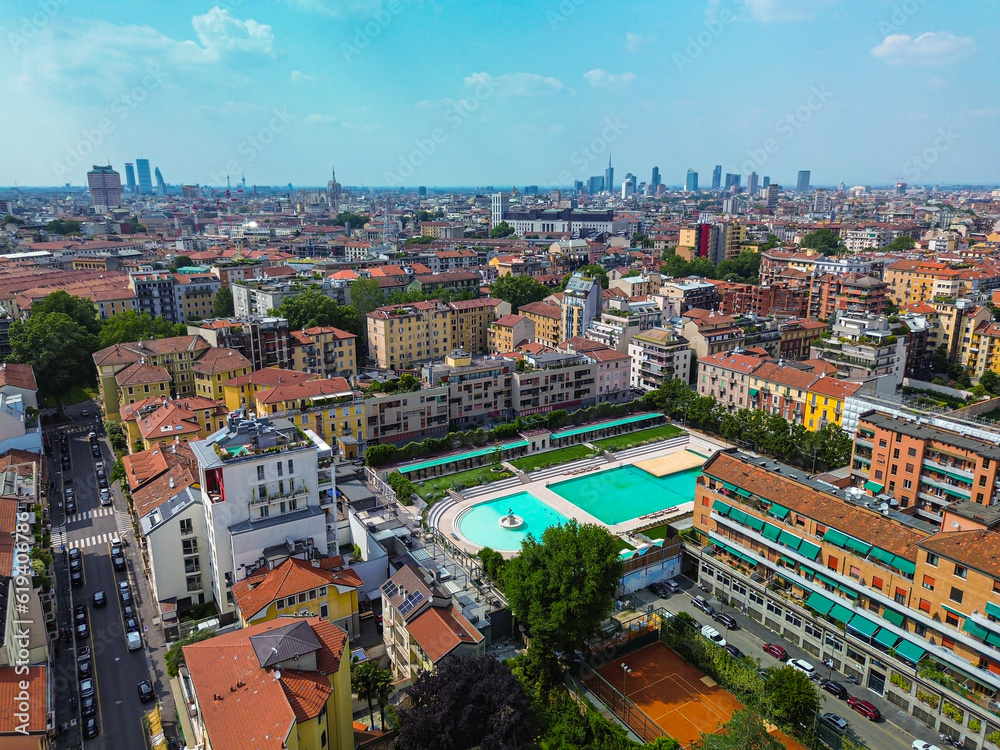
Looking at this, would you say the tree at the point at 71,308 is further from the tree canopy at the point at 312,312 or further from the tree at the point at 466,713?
the tree at the point at 466,713

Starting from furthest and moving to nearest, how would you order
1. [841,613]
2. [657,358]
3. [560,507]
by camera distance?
[657,358] < [560,507] < [841,613]

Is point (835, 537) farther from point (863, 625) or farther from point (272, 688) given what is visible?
point (272, 688)

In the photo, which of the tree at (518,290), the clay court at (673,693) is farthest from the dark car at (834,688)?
the tree at (518,290)

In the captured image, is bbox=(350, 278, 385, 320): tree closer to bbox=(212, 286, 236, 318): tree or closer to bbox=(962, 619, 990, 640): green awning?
bbox=(212, 286, 236, 318): tree

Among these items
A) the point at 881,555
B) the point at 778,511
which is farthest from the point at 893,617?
the point at 778,511

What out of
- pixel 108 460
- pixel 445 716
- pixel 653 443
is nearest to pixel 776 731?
pixel 445 716

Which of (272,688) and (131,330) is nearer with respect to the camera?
(272,688)

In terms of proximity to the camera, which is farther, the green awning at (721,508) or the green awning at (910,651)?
the green awning at (721,508)

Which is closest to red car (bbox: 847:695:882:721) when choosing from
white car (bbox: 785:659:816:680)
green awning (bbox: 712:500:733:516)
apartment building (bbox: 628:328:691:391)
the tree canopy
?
white car (bbox: 785:659:816:680)
